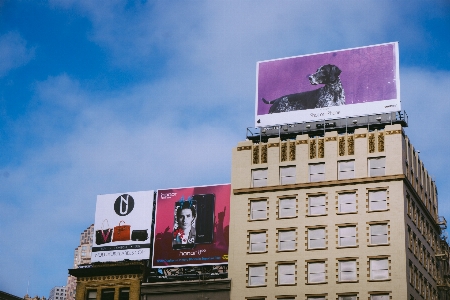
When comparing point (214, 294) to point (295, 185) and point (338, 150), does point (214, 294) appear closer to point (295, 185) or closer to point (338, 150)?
point (295, 185)

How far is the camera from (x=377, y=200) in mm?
87625

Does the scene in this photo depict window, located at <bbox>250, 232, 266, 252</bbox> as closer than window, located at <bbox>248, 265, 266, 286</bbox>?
No

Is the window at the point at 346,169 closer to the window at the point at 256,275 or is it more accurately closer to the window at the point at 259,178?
the window at the point at 259,178

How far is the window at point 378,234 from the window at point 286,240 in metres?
8.58

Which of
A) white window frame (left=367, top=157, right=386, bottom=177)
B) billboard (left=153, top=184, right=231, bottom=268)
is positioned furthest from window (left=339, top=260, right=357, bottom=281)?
billboard (left=153, top=184, right=231, bottom=268)

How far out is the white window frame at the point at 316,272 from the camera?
3433 inches

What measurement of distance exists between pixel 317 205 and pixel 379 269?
1003cm

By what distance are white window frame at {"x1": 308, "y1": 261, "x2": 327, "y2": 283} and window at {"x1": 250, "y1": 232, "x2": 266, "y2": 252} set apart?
229 inches

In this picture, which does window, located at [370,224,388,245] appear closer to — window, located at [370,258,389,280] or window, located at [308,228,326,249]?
window, located at [370,258,389,280]

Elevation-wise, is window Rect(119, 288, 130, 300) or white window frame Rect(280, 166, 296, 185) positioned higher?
white window frame Rect(280, 166, 296, 185)

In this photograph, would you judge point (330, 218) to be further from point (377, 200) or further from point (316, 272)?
point (316, 272)

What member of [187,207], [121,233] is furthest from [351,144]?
[121,233]

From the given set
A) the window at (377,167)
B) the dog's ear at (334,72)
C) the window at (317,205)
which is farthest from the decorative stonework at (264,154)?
the window at (377,167)

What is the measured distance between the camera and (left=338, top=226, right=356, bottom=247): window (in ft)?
286
